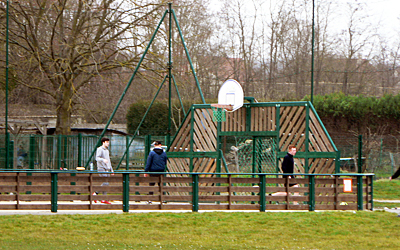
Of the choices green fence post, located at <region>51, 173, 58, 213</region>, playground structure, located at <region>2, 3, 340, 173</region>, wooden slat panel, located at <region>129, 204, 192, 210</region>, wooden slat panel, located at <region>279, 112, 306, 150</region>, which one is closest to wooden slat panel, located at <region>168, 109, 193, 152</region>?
playground structure, located at <region>2, 3, 340, 173</region>

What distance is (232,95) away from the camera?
16094mm

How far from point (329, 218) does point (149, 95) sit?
27.8 m

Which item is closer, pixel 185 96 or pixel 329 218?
pixel 329 218

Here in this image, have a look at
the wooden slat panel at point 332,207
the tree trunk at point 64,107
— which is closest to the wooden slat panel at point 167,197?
the wooden slat panel at point 332,207

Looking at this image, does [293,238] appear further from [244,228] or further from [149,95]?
[149,95]

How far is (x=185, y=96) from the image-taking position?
3675 centimetres

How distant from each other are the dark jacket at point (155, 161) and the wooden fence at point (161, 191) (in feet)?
3.69

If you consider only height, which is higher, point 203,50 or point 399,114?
point 203,50

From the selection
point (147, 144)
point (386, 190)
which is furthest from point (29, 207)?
point (386, 190)

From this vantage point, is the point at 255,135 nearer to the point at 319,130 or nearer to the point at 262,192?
the point at 319,130

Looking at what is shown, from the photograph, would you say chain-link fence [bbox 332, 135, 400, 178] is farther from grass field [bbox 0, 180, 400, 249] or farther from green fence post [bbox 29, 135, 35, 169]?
green fence post [bbox 29, 135, 35, 169]

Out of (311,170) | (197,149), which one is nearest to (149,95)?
(197,149)

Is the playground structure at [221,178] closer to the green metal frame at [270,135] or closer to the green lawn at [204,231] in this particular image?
the green metal frame at [270,135]

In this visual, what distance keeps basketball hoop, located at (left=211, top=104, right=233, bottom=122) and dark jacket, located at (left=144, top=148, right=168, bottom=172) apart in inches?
91.9
